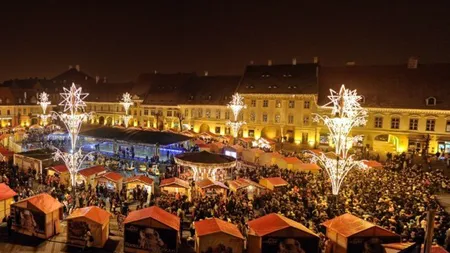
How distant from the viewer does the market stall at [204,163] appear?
A: 25.1 meters

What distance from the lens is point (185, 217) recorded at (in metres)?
19.6

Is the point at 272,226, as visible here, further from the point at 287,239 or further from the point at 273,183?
the point at 273,183

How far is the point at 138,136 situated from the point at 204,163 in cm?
1535

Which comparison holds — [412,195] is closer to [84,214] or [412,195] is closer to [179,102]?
[84,214]

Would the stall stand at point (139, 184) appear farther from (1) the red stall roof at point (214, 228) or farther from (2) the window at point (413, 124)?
(2) the window at point (413, 124)

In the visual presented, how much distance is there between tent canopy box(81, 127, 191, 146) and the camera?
36125mm

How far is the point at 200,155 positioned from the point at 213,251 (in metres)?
12.2

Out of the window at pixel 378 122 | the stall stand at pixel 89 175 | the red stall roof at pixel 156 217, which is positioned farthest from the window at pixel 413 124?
the red stall roof at pixel 156 217

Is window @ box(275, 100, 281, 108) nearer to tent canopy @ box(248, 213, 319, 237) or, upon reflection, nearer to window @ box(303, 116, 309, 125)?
window @ box(303, 116, 309, 125)

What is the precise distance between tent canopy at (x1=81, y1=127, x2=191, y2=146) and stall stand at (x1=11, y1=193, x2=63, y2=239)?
59.7 ft

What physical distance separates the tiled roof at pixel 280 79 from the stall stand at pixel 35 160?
28.6 meters

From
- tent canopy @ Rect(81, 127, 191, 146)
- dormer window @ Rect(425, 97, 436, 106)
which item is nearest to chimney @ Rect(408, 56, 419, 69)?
dormer window @ Rect(425, 97, 436, 106)

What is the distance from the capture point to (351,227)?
14.6 meters

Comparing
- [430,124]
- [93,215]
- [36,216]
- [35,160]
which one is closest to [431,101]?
[430,124]
